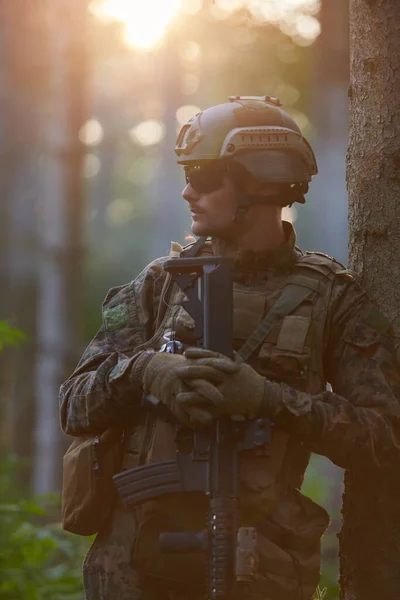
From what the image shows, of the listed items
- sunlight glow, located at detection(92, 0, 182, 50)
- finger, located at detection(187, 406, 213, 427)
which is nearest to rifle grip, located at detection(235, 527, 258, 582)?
finger, located at detection(187, 406, 213, 427)

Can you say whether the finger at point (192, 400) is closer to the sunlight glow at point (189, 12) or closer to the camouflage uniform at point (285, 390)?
the camouflage uniform at point (285, 390)

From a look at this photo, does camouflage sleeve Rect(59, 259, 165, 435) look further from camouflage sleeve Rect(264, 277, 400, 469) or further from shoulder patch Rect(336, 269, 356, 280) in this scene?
shoulder patch Rect(336, 269, 356, 280)

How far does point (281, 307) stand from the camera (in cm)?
403

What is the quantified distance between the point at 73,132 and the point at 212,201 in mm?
6671

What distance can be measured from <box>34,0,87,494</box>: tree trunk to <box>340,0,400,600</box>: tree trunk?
6088mm

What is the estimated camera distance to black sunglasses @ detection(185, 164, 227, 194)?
13.4 ft

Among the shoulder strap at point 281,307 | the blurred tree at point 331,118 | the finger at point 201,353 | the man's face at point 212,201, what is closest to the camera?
the finger at point 201,353

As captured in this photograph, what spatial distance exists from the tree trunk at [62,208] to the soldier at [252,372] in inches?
257

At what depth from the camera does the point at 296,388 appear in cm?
401

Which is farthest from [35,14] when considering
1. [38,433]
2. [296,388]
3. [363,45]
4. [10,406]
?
[296,388]

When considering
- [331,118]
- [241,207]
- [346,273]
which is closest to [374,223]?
[346,273]

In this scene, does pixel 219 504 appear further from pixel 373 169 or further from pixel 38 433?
pixel 38 433

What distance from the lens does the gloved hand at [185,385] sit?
3719mm

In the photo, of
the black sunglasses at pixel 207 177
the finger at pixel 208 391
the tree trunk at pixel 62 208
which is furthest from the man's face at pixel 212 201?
the tree trunk at pixel 62 208
